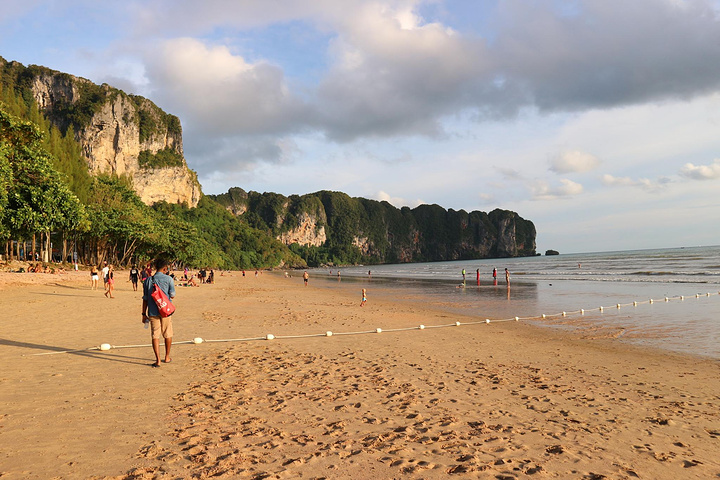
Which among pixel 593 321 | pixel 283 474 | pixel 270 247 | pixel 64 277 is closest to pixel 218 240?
pixel 270 247

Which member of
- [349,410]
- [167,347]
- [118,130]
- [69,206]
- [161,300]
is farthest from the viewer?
[118,130]

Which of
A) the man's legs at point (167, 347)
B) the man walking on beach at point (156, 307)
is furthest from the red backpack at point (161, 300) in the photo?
the man's legs at point (167, 347)

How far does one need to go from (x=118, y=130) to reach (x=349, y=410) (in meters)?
132

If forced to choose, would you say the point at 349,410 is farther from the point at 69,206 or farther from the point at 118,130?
the point at 118,130

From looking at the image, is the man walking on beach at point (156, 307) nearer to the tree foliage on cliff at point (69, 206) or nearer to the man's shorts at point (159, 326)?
the man's shorts at point (159, 326)

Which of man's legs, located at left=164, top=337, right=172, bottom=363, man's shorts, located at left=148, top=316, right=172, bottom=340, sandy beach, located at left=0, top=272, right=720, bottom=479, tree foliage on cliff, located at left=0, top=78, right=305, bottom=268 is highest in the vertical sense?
tree foliage on cliff, located at left=0, top=78, right=305, bottom=268

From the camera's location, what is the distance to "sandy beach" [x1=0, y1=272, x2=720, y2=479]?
4090 mm

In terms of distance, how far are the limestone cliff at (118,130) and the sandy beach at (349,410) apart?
105m

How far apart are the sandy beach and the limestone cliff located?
346 feet

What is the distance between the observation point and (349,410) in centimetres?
571

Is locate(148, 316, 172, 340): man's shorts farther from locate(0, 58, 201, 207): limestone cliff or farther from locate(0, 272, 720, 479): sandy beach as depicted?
locate(0, 58, 201, 207): limestone cliff

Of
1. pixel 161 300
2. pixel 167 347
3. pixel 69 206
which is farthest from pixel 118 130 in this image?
pixel 161 300

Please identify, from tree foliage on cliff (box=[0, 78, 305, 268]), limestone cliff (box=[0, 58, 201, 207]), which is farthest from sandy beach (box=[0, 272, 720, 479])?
limestone cliff (box=[0, 58, 201, 207])

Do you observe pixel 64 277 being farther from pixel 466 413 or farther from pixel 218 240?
pixel 218 240
